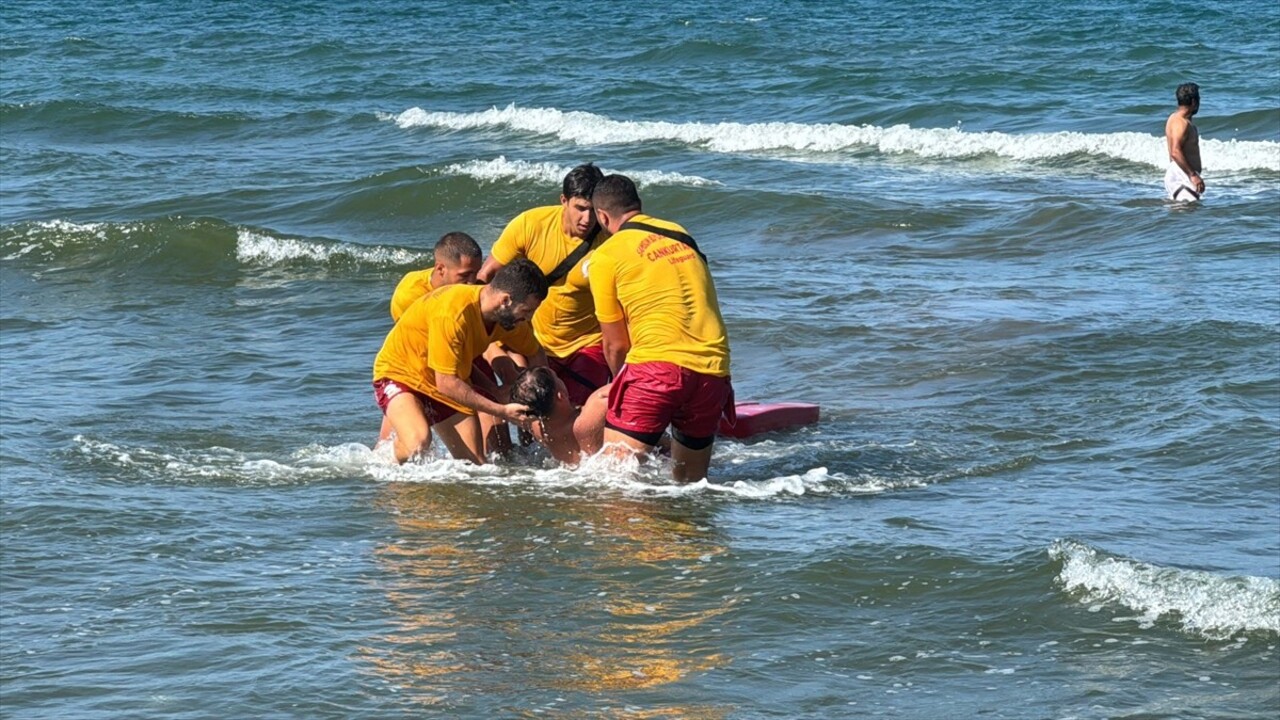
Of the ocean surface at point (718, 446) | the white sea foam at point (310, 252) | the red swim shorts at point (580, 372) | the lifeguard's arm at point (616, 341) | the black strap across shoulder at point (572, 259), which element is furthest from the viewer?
the white sea foam at point (310, 252)

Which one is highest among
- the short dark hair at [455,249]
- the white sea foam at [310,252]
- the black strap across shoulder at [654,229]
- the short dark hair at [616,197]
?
the short dark hair at [616,197]

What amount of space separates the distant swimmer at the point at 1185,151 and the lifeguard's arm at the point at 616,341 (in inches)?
388

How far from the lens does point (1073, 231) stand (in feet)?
53.3

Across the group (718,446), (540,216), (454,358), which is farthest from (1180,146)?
(454,358)

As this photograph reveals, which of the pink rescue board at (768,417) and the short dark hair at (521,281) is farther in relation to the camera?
the pink rescue board at (768,417)

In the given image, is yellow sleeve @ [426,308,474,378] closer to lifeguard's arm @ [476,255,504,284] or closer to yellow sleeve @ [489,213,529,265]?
lifeguard's arm @ [476,255,504,284]

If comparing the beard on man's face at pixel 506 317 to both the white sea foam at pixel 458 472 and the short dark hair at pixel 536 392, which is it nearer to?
the short dark hair at pixel 536 392

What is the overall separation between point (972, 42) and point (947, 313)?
66.6ft

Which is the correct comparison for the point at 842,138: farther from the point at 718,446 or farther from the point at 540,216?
the point at 540,216

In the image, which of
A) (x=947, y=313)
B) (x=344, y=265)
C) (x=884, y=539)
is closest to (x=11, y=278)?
(x=344, y=265)

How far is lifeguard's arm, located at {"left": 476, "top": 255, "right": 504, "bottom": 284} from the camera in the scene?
8.55m

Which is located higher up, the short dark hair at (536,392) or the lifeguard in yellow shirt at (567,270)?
the lifeguard in yellow shirt at (567,270)

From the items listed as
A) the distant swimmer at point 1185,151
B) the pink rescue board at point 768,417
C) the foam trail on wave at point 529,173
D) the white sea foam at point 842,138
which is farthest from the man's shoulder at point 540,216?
the white sea foam at point 842,138

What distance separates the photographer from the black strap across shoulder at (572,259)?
8.47m
